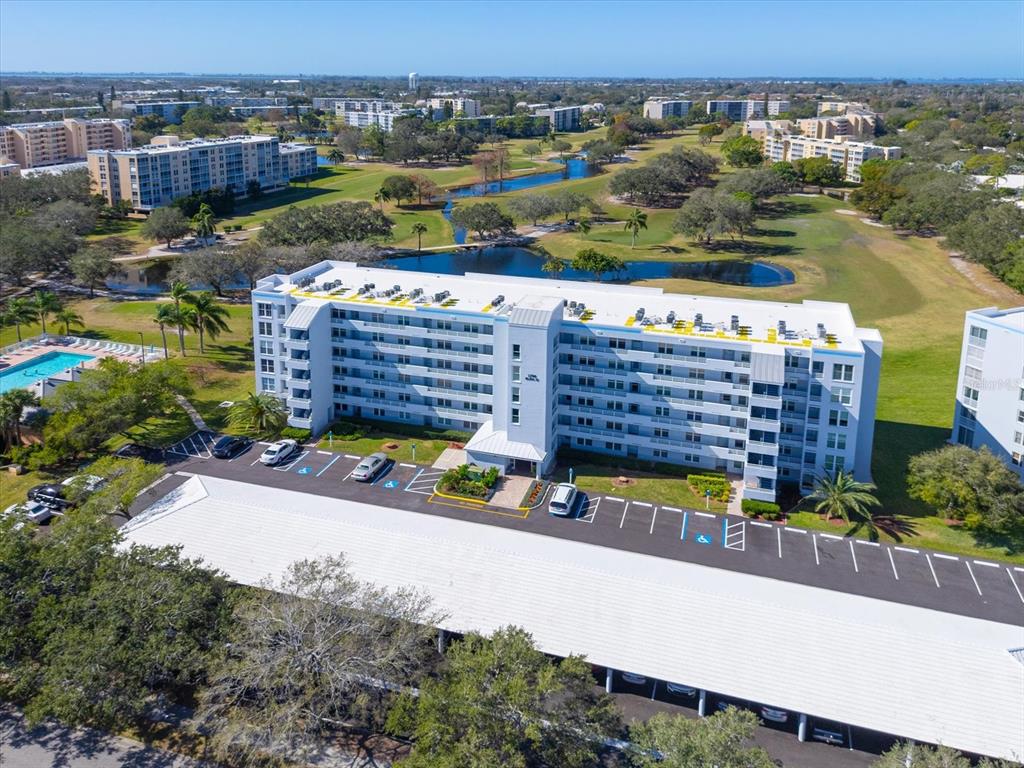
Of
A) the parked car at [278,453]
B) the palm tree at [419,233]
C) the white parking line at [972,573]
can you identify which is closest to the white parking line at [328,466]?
the parked car at [278,453]

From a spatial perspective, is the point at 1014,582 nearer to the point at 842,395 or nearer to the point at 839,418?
the point at 839,418

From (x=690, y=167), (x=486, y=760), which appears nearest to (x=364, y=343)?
(x=486, y=760)

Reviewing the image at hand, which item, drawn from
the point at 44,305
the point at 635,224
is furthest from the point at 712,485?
the point at 635,224

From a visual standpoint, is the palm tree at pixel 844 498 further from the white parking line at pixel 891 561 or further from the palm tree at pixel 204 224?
the palm tree at pixel 204 224

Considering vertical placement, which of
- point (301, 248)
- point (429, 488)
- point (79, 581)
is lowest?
point (429, 488)

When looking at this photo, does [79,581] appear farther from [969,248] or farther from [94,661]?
[969,248]
